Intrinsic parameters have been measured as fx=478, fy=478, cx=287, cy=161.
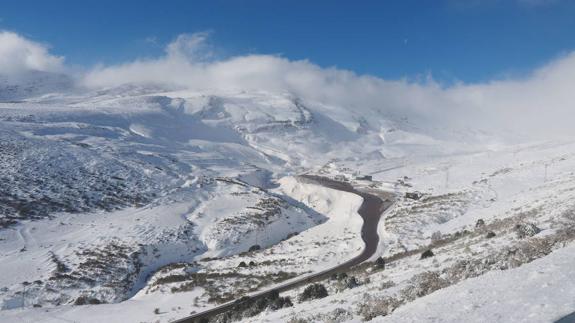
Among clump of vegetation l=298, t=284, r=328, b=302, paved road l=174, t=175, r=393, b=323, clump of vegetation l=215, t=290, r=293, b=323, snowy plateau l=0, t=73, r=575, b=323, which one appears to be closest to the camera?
snowy plateau l=0, t=73, r=575, b=323

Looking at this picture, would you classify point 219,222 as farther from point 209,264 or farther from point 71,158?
point 71,158

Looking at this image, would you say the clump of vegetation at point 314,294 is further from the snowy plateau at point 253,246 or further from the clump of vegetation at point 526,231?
the clump of vegetation at point 526,231

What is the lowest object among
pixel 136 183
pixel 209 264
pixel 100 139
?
pixel 209 264

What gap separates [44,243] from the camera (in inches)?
2258

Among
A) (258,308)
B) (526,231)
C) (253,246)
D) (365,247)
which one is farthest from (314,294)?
(253,246)

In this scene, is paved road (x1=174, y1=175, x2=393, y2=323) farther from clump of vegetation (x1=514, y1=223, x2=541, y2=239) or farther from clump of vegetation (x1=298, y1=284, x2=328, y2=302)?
clump of vegetation (x1=514, y1=223, x2=541, y2=239)

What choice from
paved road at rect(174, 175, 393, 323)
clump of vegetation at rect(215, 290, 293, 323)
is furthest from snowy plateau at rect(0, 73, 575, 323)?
paved road at rect(174, 175, 393, 323)

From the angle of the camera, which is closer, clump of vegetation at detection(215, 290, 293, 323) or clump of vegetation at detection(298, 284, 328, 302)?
clump of vegetation at detection(215, 290, 293, 323)

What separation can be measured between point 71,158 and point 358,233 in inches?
2939

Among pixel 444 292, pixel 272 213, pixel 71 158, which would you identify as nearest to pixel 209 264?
pixel 272 213

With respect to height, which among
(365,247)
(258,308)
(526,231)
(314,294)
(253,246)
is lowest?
(253,246)

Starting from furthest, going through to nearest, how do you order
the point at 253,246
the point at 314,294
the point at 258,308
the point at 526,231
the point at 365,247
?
the point at 253,246
the point at 365,247
the point at 526,231
the point at 258,308
the point at 314,294

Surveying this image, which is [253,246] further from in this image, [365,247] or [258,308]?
[258,308]

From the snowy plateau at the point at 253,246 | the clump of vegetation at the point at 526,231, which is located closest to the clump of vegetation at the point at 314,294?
the snowy plateau at the point at 253,246
